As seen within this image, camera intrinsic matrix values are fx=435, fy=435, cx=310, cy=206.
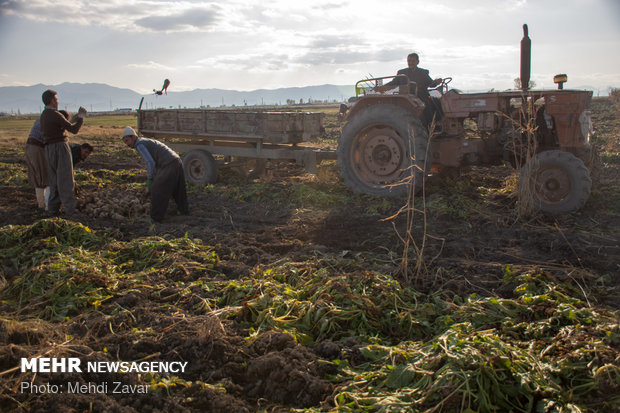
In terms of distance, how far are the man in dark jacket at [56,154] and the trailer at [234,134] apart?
9.32 feet

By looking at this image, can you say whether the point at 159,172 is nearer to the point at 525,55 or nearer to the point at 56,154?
the point at 56,154

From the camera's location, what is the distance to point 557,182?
20.5ft

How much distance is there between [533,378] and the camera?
2551 millimetres

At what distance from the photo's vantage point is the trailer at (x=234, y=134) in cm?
888

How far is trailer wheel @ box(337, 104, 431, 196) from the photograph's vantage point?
7.35 metres

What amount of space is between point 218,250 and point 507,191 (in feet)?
16.5

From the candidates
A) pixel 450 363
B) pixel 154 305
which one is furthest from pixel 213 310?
pixel 450 363

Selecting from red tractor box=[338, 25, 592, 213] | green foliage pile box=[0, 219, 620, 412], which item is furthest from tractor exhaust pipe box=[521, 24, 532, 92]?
green foliage pile box=[0, 219, 620, 412]

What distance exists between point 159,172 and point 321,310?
4.38 meters

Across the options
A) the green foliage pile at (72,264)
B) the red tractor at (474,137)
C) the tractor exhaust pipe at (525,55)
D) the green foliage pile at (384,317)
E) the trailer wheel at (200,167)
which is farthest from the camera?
the trailer wheel at (200,167)

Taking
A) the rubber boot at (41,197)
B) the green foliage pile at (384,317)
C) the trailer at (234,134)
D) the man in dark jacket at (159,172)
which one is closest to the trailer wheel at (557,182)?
the green foliage pile at (384,317)

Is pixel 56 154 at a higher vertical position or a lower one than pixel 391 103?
lower

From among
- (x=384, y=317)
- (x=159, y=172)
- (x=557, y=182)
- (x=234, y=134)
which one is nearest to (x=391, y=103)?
(x=557, y=182)

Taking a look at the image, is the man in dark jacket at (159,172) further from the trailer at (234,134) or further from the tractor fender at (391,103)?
the tractor fender at (391,103)
